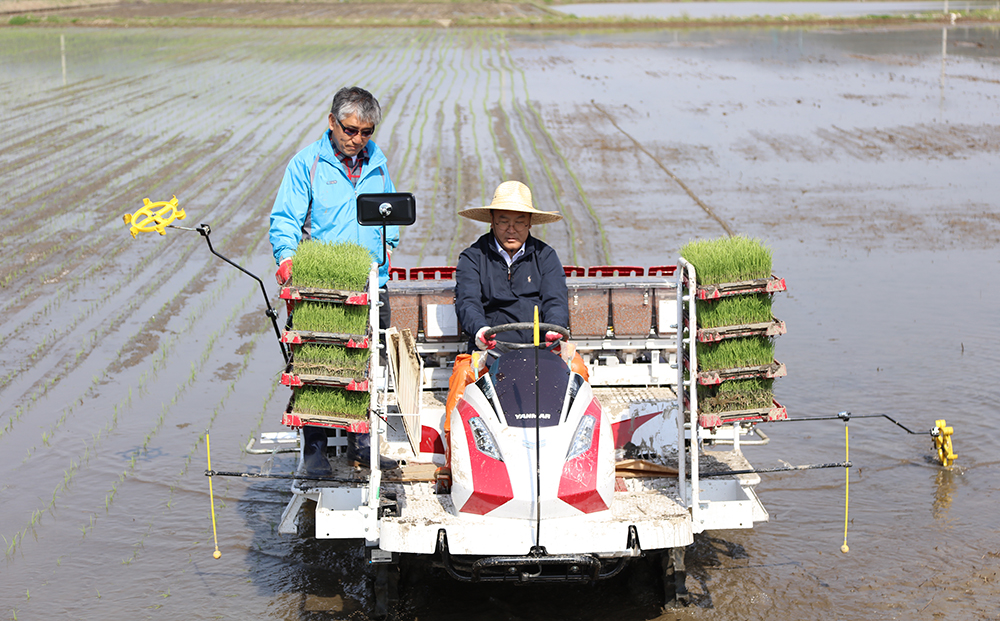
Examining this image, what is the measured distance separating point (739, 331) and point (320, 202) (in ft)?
8.38

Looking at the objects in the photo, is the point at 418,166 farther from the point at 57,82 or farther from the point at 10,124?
the point at 57,82

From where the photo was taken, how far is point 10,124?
23.2 meters

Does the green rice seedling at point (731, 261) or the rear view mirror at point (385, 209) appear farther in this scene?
the rear view mirror at point (385, 209)

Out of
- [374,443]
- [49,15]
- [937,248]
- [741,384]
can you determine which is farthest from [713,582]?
[49,15]

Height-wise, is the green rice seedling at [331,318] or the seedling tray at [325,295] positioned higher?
the seedling tray at [325,295]

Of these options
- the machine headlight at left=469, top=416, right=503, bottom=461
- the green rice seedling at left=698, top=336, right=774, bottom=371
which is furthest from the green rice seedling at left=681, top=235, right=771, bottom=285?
the machine headlight at left=469, top=416, right=503, bottom=461

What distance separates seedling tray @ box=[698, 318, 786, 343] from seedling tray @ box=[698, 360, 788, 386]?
0.16m

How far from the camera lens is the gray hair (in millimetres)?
6375

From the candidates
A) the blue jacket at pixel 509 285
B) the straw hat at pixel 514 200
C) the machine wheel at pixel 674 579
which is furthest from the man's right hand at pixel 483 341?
the machine wheel at pixel 674 579

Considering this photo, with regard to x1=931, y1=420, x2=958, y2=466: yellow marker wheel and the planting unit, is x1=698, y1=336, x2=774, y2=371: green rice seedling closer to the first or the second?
the planting unit

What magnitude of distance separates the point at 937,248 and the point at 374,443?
10418 millimetres

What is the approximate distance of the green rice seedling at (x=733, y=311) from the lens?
562 centimetres

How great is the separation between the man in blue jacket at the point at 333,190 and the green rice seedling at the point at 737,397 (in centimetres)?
203

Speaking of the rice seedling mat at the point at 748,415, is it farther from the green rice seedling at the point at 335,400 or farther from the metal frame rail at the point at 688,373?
the green rice seedling at the point at 335,400
